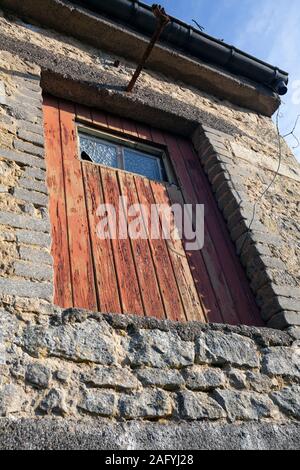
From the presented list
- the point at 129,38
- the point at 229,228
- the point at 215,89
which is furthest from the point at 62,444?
the point at 215,89

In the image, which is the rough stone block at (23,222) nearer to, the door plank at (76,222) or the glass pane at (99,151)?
the door plank at (76,222)

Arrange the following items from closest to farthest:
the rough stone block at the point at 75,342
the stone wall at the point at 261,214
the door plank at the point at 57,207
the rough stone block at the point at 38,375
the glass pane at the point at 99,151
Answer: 1. the rough stone block at the point at 38,375
2. the rough stone block at the point at 75,342
3. the door plank at the point at 57,207
4. the stone wall at the point at 261,214
5. the glass pane at the point at 99,151

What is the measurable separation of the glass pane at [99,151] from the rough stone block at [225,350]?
172cm

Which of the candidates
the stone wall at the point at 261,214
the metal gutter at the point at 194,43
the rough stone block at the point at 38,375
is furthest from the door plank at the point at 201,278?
the metal gutter at the point at 194,43

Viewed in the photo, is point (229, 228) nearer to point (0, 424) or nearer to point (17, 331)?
point (17, 331)

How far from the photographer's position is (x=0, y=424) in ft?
5.26

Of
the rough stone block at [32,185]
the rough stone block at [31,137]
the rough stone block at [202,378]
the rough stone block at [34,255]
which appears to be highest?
the rough stone block at [31,137]

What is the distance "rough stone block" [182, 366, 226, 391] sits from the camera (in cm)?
216

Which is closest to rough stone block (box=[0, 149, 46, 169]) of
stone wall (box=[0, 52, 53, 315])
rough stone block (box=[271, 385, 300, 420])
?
stone wall (box=[0, 52, 53, 315])

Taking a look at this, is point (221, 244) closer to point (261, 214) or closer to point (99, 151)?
A: point (261, 214)

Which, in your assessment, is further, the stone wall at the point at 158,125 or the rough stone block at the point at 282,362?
the rough stone block at the point at 282,362

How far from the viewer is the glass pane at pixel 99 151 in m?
3.42

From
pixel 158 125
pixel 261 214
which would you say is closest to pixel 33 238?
pixel 261 214

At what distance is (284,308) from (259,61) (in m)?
3.43
